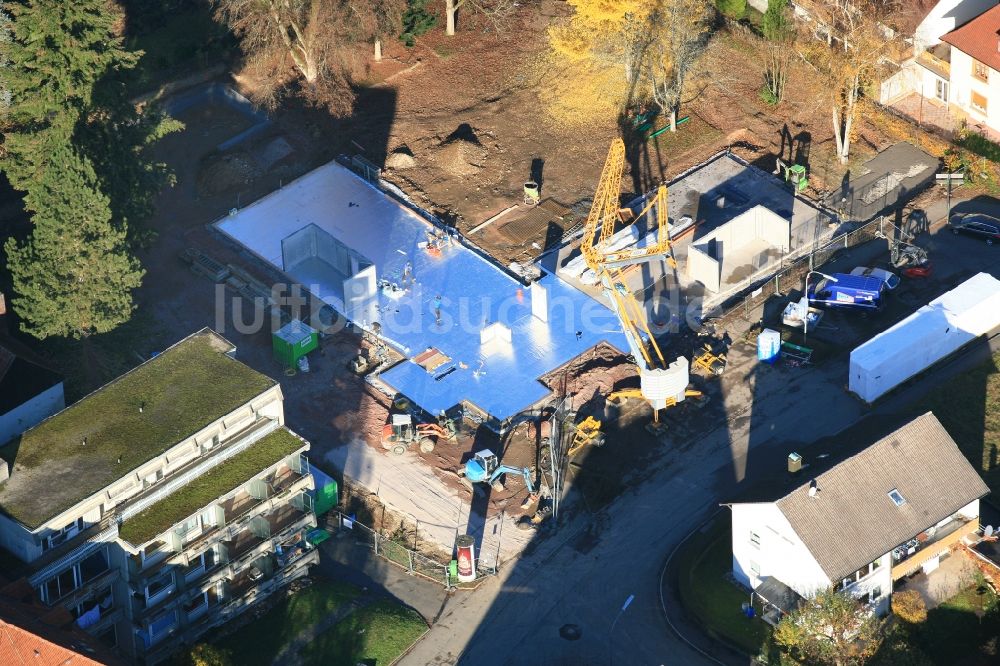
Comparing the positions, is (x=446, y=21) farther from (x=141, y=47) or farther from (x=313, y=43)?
(x=141, y=47)

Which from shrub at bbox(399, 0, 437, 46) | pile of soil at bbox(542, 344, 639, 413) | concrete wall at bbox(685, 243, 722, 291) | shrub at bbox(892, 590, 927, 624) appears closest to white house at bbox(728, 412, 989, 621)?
shrub at bbox(892, 590, 927, 624)

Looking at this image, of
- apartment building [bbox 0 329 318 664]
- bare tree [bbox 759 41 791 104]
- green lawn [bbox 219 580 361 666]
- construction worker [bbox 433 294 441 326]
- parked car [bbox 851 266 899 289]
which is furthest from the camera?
bare tree [bbox 759 41 791 104]

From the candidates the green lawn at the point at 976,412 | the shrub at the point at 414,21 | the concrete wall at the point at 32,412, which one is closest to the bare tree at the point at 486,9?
the shrub at the point at 414,21

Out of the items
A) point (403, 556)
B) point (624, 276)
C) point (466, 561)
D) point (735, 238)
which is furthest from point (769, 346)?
point (403, 556)

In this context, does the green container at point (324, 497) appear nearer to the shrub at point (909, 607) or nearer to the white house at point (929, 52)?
the shrub at point (909, 607)

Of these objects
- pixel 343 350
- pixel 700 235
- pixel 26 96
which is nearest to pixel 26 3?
pixel 26 96

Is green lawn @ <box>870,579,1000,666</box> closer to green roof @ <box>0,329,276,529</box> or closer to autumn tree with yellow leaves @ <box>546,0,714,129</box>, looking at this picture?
green roof @ <box>0,329,276,529</box>
